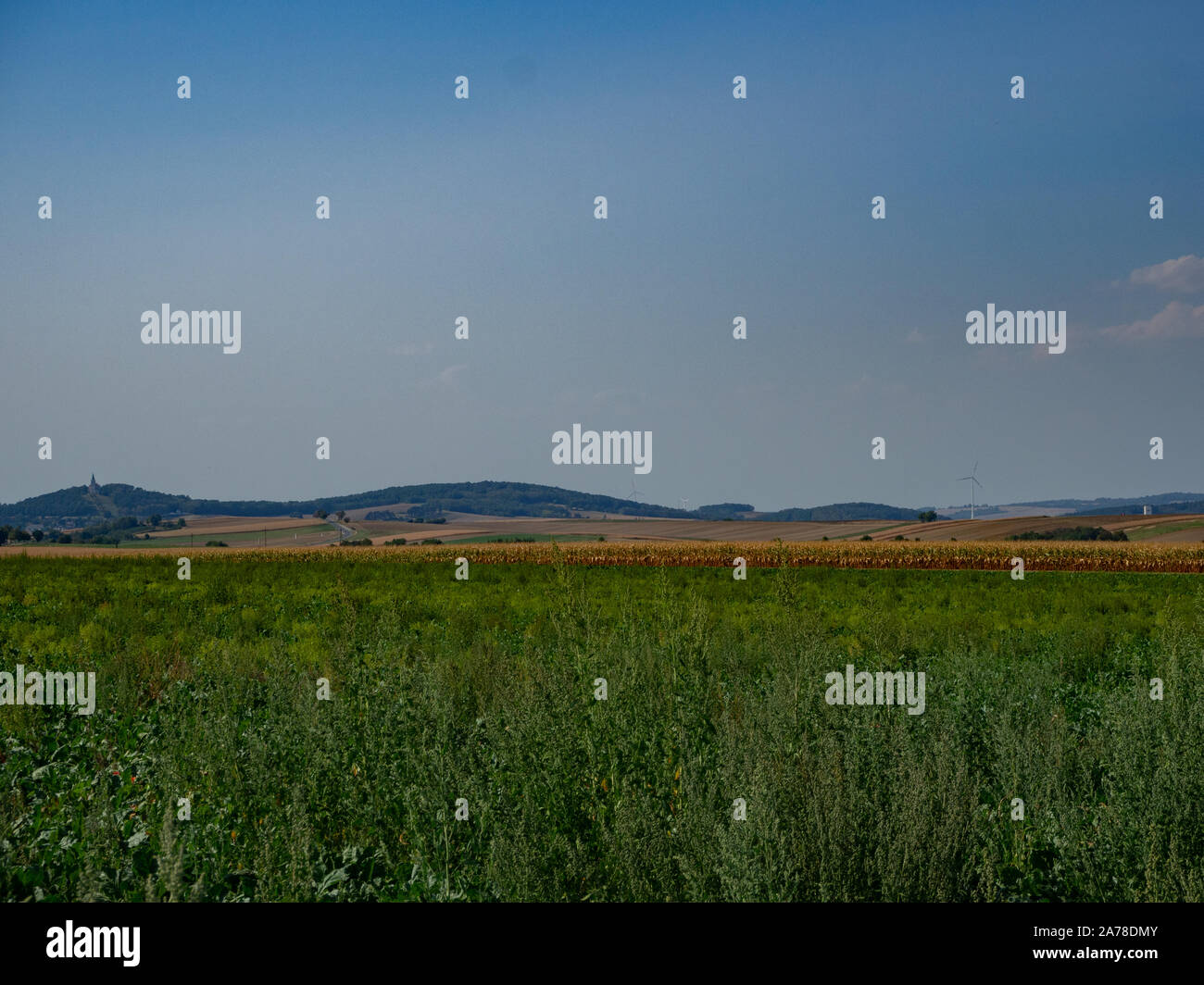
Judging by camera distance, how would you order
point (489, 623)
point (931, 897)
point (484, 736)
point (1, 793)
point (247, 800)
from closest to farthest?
point (931, 897) → point (247, 800) → point (1, 793) → point (484, 736) → point (489, 623)

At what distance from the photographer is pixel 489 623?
15.7m

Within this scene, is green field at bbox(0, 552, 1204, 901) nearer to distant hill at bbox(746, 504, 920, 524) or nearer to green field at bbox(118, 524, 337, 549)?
green field at bbox(118, 524, 337, 549)

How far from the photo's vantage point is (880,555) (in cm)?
4738

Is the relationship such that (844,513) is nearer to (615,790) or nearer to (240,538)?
(240,538)

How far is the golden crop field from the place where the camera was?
43188 mm

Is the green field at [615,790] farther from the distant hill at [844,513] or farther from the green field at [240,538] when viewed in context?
the distant hill at [844,513]

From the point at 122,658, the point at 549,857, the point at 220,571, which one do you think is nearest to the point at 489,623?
the point at 122,658

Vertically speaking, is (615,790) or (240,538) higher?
(240,538)

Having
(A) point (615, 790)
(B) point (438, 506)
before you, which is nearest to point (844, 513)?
(B) point (438, 506)

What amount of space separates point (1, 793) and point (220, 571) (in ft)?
89.4

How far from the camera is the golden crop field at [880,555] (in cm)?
4319

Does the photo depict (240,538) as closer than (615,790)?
No
